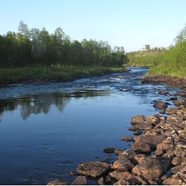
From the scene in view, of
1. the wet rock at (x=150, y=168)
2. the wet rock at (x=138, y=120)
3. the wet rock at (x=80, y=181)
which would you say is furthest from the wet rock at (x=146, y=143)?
the wet rock at (x=138, y=120)

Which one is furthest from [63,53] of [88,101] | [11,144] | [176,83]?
[11,144]

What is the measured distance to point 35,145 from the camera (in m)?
16.2

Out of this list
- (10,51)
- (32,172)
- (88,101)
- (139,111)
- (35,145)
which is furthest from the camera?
(10,51)

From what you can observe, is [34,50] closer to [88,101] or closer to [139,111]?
[88,101]

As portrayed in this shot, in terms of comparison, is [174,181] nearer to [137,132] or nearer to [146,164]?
[146,164]

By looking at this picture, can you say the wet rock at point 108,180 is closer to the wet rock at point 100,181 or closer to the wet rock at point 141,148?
the wet rock at point 100,181

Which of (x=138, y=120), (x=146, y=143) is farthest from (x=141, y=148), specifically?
(x=138, y=120)

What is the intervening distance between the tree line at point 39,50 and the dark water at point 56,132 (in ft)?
123

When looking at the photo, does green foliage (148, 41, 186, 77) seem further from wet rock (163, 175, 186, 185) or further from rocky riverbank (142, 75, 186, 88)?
wet rock (163, 175, 186, 185)

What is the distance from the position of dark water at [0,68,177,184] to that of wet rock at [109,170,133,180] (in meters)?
1.44

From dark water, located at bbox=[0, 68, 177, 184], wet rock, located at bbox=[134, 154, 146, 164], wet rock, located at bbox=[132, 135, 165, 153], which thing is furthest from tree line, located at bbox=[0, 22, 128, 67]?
wet rock, located at bbox=[134, 154, 146, 164]

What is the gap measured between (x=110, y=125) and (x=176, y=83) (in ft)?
99.6

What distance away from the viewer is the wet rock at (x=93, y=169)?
39.4 feet

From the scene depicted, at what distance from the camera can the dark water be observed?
42.7ft
